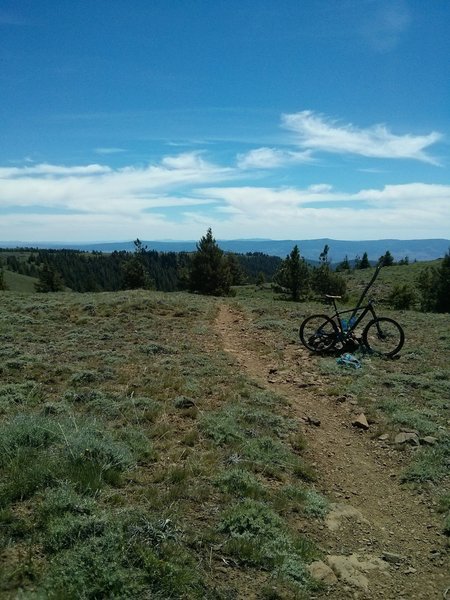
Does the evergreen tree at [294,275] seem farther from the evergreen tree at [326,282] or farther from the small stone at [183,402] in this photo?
the small stone at [183,402]

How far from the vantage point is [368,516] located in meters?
6.13

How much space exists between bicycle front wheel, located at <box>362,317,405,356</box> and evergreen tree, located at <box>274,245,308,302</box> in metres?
41.7

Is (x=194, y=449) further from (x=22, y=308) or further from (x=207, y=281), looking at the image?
(x=207, y=281)

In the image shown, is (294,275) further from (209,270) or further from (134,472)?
(134,472)

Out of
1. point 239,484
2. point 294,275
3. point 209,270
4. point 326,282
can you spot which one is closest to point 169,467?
point 239,484

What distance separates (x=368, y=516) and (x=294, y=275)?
52.7m

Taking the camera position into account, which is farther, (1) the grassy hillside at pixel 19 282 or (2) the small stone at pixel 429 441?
(1) the grassy hillside at pixel 19 282

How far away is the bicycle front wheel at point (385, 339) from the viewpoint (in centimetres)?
1391

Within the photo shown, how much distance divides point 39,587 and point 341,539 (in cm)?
349

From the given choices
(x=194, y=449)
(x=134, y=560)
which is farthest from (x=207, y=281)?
(x=134, y=560)

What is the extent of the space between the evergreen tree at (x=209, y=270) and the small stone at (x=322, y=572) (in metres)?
41.8

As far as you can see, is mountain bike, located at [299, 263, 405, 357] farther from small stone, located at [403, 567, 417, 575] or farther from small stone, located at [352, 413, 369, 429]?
small stone, located at [403, 567, 417, 575]

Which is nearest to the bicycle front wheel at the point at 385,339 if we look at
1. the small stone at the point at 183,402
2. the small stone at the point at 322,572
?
the small stone at the point at 183,402

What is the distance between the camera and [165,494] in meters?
5.47
